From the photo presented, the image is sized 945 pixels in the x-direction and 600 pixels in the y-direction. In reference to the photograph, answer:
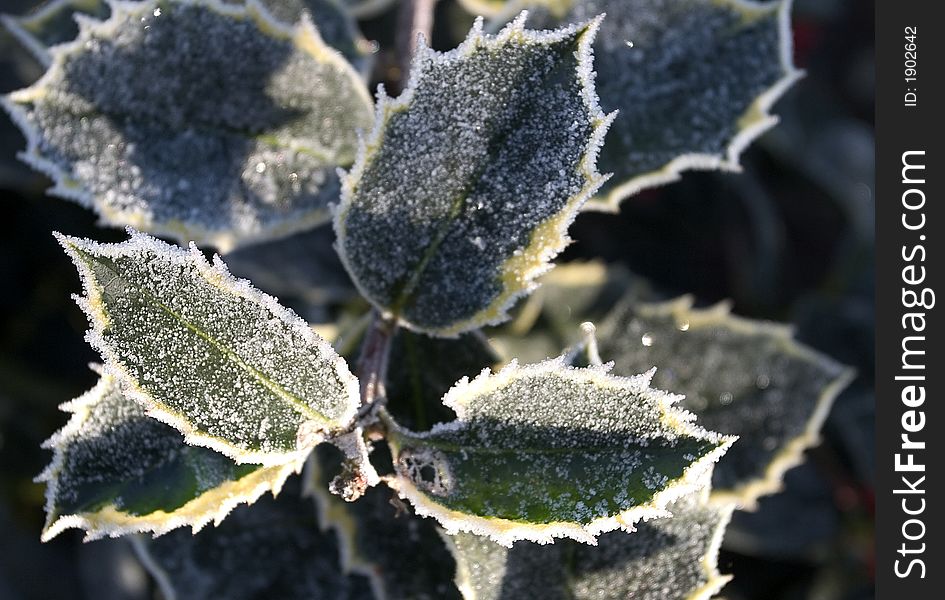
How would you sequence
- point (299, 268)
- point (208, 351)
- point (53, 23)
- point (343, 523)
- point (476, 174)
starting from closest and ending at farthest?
1. point (208, 351)
2. point (476, 174)
3. point (343, 523)
4. point (53, 23)
5. point (299, 268)

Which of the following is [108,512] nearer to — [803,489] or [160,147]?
[160,147]

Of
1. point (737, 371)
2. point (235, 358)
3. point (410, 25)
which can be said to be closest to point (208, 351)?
point (235, 358)

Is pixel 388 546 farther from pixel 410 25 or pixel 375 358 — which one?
pixel 410 25

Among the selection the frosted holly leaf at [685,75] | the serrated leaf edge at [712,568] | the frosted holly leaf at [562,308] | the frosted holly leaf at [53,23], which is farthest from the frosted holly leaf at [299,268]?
the serrated leaf edge at [712,568]

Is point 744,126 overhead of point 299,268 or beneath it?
overhead

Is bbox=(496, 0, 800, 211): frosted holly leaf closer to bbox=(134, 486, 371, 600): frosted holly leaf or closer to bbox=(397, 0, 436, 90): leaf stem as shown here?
bbox=(397, 0, 436, 90): leaf stem

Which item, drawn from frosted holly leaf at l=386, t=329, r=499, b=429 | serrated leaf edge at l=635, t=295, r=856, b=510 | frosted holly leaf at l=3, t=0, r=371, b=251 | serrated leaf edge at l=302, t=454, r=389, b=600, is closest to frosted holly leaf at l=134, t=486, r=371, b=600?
serrated leaf edge at l=302, t=454, r=389, b=600

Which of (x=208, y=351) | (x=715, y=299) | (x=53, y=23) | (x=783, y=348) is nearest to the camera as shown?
(x=208, y=351)

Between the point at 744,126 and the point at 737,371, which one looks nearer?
the point at 744,126

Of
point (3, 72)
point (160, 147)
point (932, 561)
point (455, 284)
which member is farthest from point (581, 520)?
point (3, 72)
